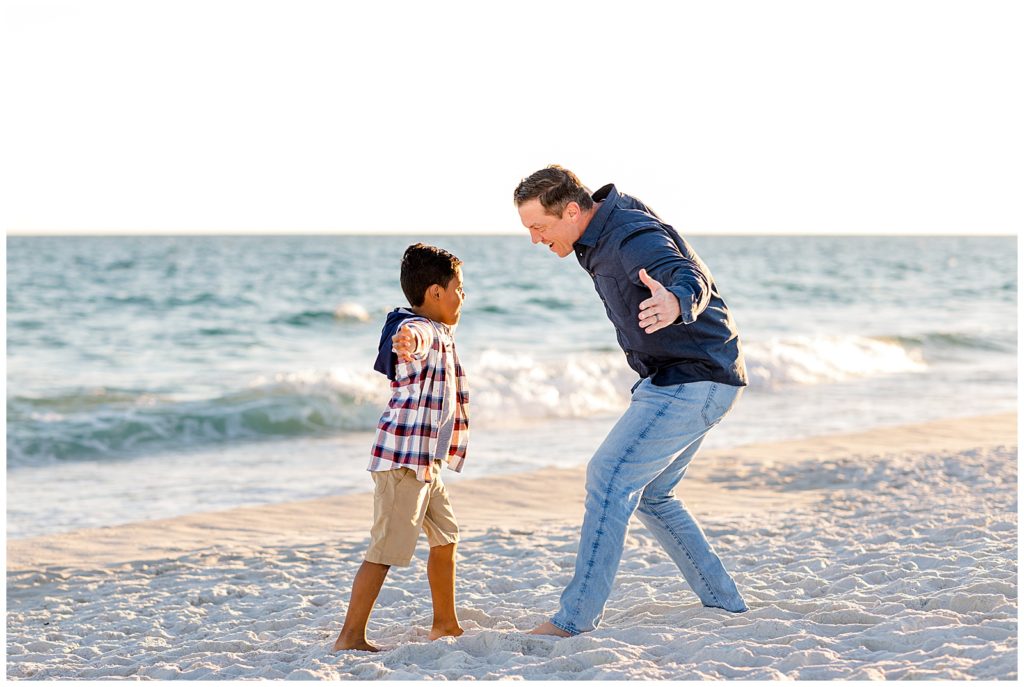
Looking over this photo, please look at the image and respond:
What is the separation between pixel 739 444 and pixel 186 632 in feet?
21.4

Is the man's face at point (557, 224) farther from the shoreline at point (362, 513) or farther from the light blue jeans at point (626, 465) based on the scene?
the shoreline at point (362, 513)

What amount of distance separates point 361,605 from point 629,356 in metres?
1.41

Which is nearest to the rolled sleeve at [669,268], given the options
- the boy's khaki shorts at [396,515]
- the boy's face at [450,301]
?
the boy's face at [450,301]

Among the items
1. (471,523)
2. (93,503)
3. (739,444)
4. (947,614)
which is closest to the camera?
(947,614)

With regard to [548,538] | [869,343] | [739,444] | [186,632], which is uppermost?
[869,343]

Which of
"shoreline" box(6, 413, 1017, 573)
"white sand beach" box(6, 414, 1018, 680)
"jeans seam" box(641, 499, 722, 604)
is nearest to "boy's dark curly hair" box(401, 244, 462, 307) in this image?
"jeans seam" box(641, 499, 722, 604)

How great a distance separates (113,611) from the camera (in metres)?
5.33

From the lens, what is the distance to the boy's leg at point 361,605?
413cm

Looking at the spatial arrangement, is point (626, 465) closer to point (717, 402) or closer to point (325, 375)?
point (717, 402)

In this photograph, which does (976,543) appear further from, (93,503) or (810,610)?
(93,503)

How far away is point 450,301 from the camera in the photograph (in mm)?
4086

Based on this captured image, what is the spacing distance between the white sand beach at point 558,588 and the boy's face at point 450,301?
1.24m

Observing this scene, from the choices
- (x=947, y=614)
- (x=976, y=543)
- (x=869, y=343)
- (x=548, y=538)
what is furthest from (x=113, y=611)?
(x=869, y=343)

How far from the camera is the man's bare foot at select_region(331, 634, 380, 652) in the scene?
4.18 metres
